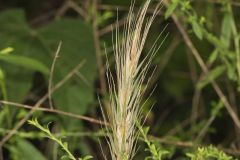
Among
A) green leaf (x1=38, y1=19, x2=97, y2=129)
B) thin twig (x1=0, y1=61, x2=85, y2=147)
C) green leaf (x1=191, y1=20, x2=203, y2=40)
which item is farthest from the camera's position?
green leaf (x1=38, y1=19, x2=97, y2=129)

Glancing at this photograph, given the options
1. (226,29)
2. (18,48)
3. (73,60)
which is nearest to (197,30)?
(226,29)

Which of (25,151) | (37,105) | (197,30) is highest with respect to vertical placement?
(197,30)

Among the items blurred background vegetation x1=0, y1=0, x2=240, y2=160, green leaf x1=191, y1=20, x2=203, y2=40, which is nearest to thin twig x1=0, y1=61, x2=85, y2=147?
blurred background vegetation x1=0, y1=0, x2=240, y2=160

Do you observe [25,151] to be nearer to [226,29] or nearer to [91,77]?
[91,77]

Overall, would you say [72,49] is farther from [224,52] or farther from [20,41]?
[224,52]

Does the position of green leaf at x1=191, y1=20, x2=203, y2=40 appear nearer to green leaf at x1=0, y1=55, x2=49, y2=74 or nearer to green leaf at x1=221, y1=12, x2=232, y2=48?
green leaf at x1=221, y1=12, x2=232, y2=48

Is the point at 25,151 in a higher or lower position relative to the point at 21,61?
lower

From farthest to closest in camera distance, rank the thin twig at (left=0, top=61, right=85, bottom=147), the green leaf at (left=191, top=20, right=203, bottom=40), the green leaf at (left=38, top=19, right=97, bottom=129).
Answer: the green leaf at (left=38, top=19, right=97, bottom=129) → the thin twig at (left=0, top=61, right=85, bottom=147) → the green leaf at (left=191, top=20, right=203, bottom=40)

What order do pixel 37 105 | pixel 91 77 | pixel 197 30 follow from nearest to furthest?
pixel 197 30 → pixel 37 105 → pixel 91 77

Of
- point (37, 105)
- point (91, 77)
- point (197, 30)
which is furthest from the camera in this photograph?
point (91, 77)

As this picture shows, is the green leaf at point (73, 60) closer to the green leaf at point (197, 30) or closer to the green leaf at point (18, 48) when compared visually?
the green leaf at point (18, 48)
